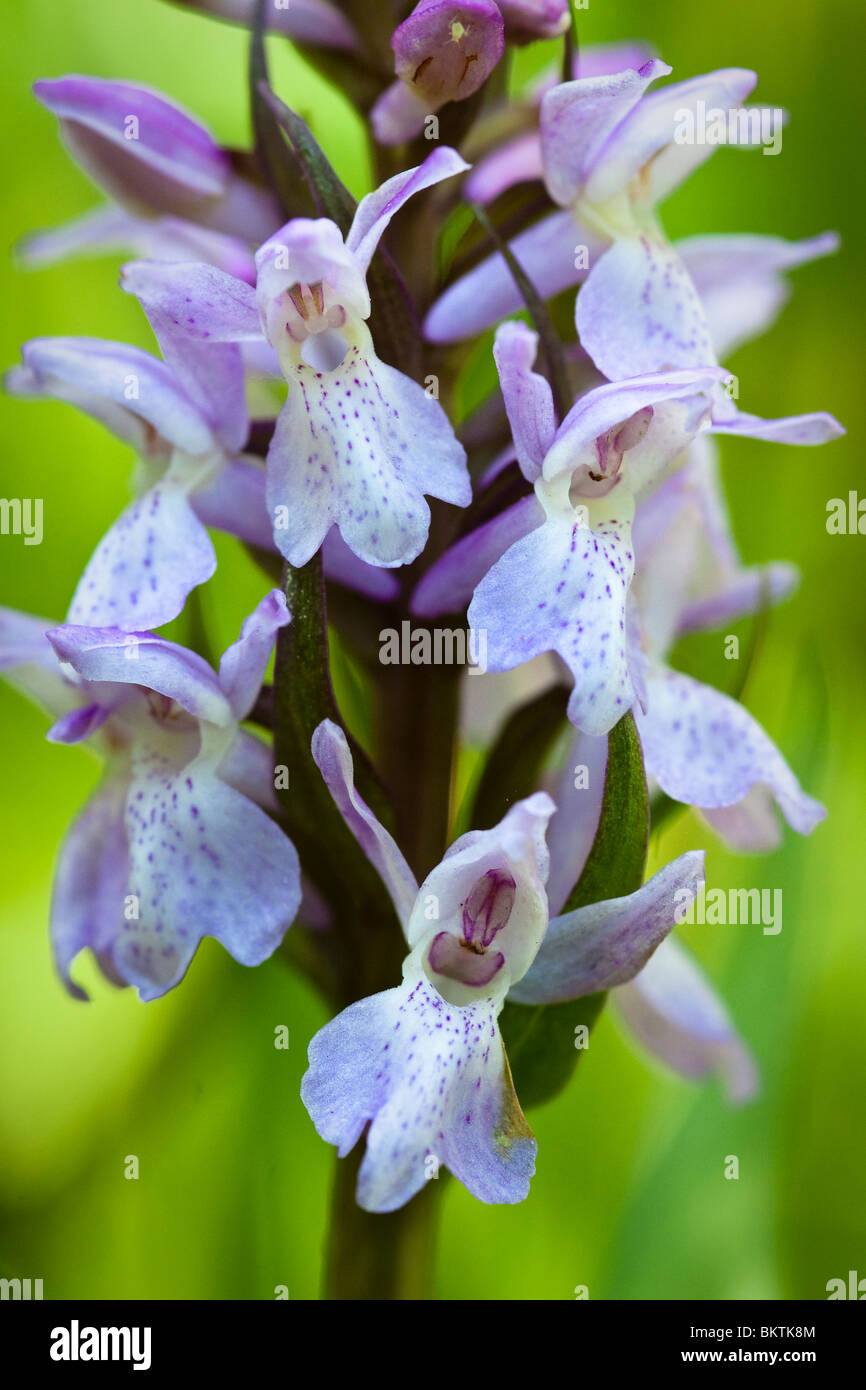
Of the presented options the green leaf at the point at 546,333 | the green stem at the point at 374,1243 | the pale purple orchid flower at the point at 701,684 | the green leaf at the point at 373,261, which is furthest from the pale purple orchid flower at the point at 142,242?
the green stem at the point at 374,1243

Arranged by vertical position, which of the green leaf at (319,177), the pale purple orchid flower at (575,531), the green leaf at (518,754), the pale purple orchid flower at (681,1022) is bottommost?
the pale purple orchid flower at (681,1022)

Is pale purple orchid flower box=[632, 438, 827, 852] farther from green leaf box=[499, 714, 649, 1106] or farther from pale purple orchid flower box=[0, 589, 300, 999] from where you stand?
pale purple orchid flower box=[0, 589, 300, 999]

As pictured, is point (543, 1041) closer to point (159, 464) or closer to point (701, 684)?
point (701, 684)

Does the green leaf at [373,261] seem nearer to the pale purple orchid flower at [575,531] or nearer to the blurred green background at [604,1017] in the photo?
the pale purple orchid flower at [575,531]

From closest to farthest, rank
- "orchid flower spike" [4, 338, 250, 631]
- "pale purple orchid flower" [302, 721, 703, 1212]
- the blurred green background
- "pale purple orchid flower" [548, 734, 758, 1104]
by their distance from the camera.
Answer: "pale purple orchid flower" [302, 721, 703, 1212], "orchid flower spike" [4, 338, 250, 631], "pale purple orchid flower" [548, 734, 758, 1104], the blurred green background

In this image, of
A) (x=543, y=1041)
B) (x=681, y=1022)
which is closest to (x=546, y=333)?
(x=543, y=1041)

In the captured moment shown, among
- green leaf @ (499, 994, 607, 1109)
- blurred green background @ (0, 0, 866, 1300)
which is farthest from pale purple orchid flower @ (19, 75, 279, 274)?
green leaf @ (499, 994, 607, 1109)
